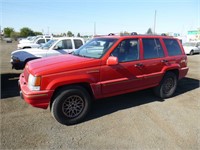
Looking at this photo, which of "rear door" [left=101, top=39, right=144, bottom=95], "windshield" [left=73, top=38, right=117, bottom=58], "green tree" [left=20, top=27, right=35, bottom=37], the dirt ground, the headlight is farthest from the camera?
"green tree" [left=20, top=27, right=35, bottom=37]

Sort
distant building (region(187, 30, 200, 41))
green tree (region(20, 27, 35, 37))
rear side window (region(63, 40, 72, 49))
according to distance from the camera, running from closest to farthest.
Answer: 1. rear side window (region(63, 40, 72, 49))
2. distant building (region(187, 30, 200, 41))
3. green tree (region(20, 27, 35, 37))

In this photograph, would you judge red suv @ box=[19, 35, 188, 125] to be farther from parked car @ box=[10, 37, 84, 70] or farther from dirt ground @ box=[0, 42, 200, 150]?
parked car @ box=[10, 37, 84, 70]

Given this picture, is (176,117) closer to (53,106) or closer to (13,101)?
(53,106)

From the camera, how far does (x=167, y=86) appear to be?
18.2ft

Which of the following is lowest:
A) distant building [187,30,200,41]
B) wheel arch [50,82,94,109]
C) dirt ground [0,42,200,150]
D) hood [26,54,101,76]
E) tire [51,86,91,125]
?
dirt ground [0,42,200,150]

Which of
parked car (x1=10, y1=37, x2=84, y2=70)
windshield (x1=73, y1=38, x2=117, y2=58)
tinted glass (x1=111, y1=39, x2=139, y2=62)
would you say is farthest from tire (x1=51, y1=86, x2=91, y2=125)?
parked car (x1=10, y1=37, x2=84, y2=70)

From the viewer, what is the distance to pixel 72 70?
369 centimetres

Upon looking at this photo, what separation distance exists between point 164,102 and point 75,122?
268cm

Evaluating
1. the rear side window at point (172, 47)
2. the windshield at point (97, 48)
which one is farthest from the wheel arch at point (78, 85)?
the rear side window at point (172, 47)

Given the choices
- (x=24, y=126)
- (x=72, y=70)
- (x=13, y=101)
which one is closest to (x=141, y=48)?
(x=72, y=70)

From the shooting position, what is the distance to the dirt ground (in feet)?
10.6

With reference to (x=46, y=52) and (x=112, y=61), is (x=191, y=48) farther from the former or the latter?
(x=112, y=61)

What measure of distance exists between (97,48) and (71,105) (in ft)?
5.17

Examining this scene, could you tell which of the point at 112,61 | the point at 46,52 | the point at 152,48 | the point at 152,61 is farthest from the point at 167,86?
the point at 46,52
